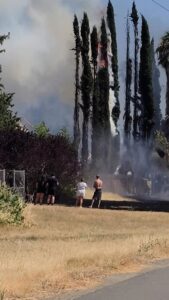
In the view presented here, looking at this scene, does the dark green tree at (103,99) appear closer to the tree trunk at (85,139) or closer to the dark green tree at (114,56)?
the dark green tree at (114,56)

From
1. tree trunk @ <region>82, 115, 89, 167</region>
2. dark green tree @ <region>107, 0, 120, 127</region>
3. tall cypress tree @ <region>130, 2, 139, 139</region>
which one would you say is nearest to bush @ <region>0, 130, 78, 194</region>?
tree trunk @ <region>82, 115, 89, 167</region>

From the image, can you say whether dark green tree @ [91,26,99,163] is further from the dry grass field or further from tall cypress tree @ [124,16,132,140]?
the dry grass field

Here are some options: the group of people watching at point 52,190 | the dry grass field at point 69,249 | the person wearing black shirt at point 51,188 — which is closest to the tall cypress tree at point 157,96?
the group of people watching at point 52,190

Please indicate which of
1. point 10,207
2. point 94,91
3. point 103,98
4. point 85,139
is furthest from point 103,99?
point 10,207

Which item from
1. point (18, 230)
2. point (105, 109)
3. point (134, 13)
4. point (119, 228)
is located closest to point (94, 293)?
point (18, 230)

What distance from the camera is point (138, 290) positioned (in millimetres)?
11547

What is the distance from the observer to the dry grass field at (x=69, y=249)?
1196 centimetres

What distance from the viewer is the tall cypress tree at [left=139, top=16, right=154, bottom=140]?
2808 inches

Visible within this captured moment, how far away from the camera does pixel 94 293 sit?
11.1m

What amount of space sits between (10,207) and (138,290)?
14684 millimetres

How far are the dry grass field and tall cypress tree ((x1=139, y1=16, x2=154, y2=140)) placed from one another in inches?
1588

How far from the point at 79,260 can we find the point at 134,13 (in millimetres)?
61552

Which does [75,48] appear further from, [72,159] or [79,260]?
[79,260]

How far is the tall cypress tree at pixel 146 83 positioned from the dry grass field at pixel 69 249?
132 feet
